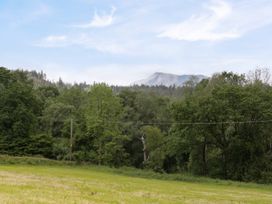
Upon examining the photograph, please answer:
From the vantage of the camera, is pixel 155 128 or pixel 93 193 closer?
pixel 93 193

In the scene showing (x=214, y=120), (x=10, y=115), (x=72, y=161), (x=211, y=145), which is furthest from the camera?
(x=10, y=115)

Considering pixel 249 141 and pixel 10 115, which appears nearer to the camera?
pixel 249 141

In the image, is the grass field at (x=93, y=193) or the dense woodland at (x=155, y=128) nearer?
the grass field at (x=93, y=193)

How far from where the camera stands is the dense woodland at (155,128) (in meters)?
57.8

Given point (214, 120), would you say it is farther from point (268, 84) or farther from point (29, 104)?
point (29, 104)

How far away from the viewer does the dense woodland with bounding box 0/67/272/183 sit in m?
57.8

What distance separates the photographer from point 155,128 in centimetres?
7531

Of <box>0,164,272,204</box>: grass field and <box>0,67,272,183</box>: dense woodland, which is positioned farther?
<box>0,67,272,183</box>: dense woodland

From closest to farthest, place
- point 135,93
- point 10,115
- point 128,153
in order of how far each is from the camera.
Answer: point 10,115
point 128,153
point 135,93

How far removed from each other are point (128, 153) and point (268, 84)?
29.9 m

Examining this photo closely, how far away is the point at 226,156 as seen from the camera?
199ft

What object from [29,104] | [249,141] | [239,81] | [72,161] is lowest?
[72,161]

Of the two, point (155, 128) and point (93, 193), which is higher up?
point (155, 128)

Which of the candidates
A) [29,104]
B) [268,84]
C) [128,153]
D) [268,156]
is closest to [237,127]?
[268,156]
